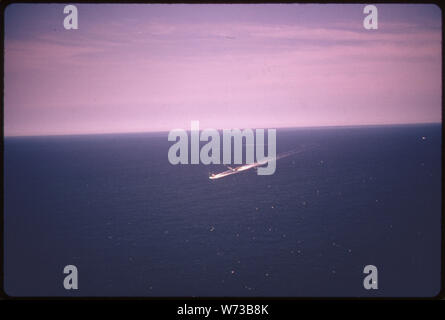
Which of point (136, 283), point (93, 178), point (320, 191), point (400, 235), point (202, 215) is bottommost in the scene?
point (136, 283)

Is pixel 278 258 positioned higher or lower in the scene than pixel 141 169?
lower

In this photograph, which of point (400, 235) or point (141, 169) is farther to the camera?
point (141, 169)

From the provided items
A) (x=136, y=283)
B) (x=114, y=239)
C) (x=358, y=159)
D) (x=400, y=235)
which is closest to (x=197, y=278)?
(x=136, y=283)

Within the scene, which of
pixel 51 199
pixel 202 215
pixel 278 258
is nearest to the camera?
pixel 278 258

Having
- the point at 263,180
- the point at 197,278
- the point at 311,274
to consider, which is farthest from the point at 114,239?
the point at 263,180

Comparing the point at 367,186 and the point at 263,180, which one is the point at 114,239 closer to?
the point at 263,180

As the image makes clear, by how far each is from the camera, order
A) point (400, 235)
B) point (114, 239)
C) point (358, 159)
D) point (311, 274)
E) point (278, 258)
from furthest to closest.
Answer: point (358, 159) → point (114, 239) → point (400, 235) → point (278, 258) → point (311, 274)
